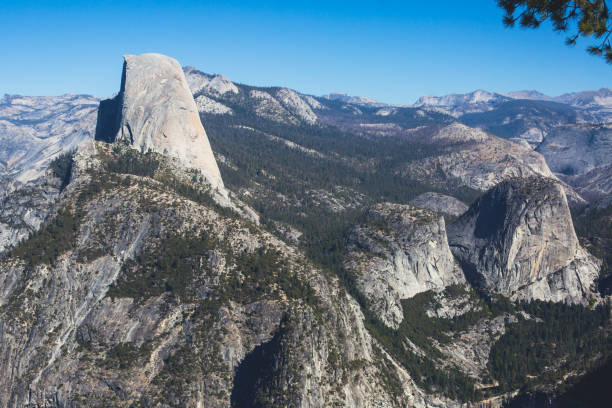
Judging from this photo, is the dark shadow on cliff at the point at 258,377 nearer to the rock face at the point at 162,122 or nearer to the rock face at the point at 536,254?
the rock face at the point at 162,122

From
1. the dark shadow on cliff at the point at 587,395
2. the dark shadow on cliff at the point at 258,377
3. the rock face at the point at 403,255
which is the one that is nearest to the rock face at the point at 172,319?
the dark shadow on cliff at the point at 258,377

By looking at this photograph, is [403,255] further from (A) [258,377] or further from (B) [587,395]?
(A) [258,377]

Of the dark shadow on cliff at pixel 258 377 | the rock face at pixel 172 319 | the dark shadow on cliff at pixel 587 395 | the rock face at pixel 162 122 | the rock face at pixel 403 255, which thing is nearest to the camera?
the dark shadow on cliff at pixel 258 377

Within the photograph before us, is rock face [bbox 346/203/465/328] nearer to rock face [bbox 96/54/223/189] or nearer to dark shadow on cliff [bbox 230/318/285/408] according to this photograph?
rock face [bbox 96/54/223/189]

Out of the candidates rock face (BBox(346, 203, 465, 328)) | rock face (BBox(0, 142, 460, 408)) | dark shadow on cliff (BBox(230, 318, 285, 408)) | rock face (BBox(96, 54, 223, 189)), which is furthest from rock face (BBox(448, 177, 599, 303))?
dark shadow on cliff (BBox(230, 318, 285, 408))

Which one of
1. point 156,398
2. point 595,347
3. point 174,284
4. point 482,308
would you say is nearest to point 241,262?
point 174,284

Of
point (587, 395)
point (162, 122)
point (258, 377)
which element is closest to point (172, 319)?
point (258, 377)
